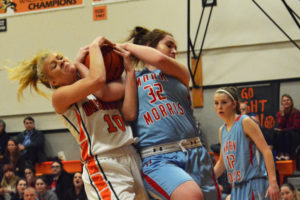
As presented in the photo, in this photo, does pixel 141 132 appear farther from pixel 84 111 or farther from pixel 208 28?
pixel 208 28

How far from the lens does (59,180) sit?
850 centimetres

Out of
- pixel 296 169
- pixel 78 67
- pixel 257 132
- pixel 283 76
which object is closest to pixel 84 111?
pixel 78 67

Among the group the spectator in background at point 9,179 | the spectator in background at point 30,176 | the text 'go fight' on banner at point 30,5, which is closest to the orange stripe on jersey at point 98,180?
the spectator in background at point 30,176

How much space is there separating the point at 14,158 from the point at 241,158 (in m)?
6.29

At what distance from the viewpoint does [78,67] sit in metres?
A: 3.00

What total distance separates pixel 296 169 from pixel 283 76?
1.88m

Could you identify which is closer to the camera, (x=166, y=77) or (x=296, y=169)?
(x=166, y=77)

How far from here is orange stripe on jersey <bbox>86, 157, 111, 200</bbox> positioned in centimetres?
281

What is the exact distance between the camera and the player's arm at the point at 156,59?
2943mm

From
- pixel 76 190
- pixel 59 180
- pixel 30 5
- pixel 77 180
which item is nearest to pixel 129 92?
pixel 77 180

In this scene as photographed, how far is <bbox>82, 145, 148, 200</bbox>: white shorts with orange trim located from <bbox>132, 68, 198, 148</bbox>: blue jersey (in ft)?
0.52

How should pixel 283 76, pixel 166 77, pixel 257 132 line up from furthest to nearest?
pixel 283 76
pixel 257 132
pixel 166 77

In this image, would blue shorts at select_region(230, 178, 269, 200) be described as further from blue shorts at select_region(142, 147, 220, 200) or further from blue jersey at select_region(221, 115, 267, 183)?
blue shorts at select_region(142, 147, 220, 200)

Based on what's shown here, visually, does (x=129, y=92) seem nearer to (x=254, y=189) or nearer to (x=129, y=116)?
(x=129, y=116)
